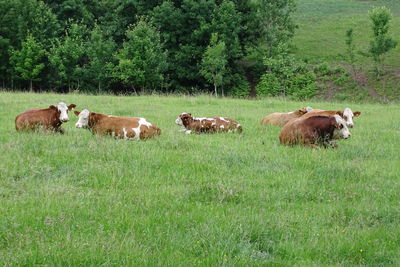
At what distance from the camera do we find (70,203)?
20.7 ft

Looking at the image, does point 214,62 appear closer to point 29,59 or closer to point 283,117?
point 29,59

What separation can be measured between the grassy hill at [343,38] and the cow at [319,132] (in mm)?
34994

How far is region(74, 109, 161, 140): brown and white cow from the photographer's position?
12.1 metres

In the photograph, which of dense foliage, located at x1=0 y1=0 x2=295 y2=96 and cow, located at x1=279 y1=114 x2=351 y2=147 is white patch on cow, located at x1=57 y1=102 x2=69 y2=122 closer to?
cow, located at x1=279 y1=114 x2=351 y2=147

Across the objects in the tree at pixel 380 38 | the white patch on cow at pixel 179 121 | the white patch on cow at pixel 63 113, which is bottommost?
the white patch on cow at pixel 179 121

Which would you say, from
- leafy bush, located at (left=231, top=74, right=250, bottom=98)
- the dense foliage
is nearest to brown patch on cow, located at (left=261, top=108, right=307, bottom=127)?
the dense foliage

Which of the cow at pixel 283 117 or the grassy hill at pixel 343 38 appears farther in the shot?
the grassy hill at pixel 343 38

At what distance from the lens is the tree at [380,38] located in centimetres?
4809

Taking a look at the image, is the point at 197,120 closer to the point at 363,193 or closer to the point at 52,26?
the point at 363,193

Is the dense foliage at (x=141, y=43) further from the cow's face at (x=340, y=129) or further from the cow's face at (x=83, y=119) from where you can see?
the cow's face at (x=340, y=129)

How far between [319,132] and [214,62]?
3271cm

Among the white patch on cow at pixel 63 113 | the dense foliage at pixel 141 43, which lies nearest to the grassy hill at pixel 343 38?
the dense foliage at pixel 141 43

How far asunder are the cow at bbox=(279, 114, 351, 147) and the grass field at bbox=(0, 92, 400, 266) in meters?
0.39

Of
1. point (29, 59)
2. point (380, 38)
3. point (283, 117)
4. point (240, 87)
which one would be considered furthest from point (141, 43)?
point (283, 117)
